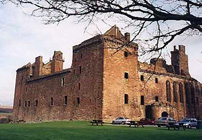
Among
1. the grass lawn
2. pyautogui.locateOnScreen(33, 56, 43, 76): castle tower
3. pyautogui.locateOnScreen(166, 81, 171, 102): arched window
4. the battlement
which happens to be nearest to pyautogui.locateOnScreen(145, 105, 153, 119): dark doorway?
pyautogui.locateOnScreen(166, 81, 171, 102): arched window

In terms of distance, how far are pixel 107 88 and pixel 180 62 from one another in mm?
19373

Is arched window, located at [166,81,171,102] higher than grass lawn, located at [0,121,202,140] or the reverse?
higher

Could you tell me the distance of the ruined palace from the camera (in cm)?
2930

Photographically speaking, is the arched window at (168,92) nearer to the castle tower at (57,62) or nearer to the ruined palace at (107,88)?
the ruined palace at (107,88)

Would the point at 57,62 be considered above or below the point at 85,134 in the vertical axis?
above

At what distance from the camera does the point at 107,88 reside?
29.0 m

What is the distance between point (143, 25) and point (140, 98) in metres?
26.3

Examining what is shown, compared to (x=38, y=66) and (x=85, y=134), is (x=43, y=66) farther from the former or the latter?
(x=85, y=134)

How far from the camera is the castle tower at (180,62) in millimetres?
42438

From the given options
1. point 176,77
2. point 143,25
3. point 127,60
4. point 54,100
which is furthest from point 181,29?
point 176,77

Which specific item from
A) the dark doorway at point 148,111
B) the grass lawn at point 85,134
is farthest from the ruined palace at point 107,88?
the grass lawn at point 85,134

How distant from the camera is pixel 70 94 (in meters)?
32.9

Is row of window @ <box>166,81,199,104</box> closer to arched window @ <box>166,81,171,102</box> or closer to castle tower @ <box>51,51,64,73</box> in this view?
arched window @ <box>166,81,171,102</box>

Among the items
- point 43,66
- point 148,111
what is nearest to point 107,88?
point 148,111
